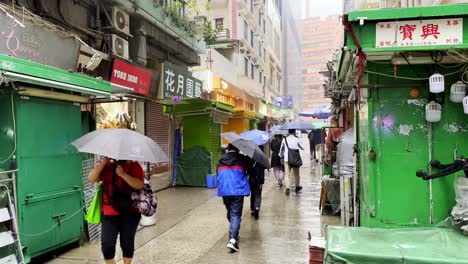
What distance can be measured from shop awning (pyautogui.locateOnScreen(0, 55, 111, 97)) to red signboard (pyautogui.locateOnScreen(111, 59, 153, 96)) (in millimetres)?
3064

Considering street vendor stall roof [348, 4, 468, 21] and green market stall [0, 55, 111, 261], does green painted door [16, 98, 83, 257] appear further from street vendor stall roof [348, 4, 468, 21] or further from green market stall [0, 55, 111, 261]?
street vendor stall roof [348, 4, 468, 21]

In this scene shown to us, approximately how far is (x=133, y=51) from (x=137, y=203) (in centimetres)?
830

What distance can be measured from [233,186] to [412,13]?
11.4 feet

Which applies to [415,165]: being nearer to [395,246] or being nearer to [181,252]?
[395,246]

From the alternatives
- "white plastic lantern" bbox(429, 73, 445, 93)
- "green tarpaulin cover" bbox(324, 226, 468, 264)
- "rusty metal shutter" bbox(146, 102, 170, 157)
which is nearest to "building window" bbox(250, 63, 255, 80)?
"rusty metal shutter" bbox(146, 102, 170, 157)

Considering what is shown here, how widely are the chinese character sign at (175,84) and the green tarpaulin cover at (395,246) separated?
8.08 meters

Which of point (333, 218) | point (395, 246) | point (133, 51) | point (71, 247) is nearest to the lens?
point (395, 246)

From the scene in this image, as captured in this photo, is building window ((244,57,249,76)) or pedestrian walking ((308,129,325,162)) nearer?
pedestrian walking ((308,129,325,162))

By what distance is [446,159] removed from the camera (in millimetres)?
4727

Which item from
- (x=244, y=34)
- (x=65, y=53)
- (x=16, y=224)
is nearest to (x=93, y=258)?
(x=16, y=224)

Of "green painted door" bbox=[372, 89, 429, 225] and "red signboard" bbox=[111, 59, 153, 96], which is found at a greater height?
"red signboard" bbox=[111, 59, 153, 96]

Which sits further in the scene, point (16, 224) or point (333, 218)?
point (333, 218)

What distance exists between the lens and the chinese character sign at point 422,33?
12.6ft

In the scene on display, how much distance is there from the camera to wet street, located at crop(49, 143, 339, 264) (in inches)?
221
